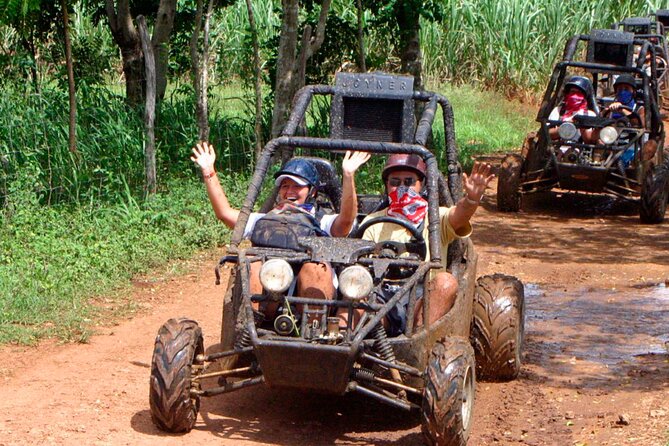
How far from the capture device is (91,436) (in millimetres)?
5254

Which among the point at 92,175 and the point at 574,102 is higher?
the point at 574,102

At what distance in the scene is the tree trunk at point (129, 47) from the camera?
37.4ft

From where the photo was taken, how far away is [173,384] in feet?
17.0

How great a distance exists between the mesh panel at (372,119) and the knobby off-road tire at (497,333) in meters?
1.09

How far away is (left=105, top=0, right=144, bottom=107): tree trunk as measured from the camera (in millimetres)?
11406

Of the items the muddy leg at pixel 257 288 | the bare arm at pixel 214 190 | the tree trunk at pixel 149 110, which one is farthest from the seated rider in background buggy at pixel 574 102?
the muddy leg at pixel 257 288

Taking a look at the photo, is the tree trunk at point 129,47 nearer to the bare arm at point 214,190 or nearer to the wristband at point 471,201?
the bare arm at point 214,190

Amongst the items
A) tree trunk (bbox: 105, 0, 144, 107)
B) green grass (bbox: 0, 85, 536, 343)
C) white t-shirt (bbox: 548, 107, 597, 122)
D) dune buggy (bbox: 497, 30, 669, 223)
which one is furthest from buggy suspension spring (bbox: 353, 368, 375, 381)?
white t-shirt (bbox: 548, 107, 597, 122)

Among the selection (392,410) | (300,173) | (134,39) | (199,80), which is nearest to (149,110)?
(199,80)

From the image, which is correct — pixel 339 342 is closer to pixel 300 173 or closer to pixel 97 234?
pixel 300 173

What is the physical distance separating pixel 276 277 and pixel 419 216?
1205 millimetres

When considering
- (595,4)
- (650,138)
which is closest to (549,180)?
(650,138)

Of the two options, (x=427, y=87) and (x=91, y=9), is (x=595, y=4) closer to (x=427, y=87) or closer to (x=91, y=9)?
(x=427, y=87)

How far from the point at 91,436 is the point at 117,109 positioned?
594 centimetres
